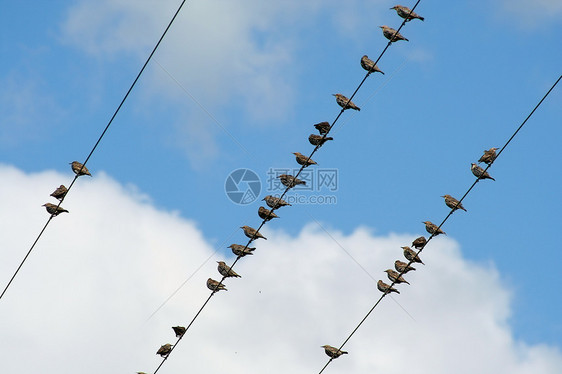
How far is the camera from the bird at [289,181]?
2188cm

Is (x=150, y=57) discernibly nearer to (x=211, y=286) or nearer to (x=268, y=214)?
(x=268, y=214)

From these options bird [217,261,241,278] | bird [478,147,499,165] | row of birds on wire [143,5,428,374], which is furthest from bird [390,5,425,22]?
bird [217,261,241,278]

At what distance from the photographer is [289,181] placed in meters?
22.6

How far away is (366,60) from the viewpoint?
23.4m

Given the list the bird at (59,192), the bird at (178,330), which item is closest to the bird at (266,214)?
the bird at (178,330)

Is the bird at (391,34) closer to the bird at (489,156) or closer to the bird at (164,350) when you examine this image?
the bird at (489,156)

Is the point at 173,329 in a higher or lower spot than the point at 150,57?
lower

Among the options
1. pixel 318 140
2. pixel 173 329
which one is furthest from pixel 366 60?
pixel 173 329

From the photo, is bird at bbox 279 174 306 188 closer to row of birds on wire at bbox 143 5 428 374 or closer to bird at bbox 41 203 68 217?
row of birds on wire at bbox 143 5 428 374

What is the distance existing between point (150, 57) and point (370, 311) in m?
7.03

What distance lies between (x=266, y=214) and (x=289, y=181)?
3.95 feet

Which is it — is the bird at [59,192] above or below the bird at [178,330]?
above

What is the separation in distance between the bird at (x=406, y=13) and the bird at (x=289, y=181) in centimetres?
465

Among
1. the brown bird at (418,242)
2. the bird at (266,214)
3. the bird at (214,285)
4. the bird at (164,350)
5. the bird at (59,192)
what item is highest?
the brown bird at (418,242)
